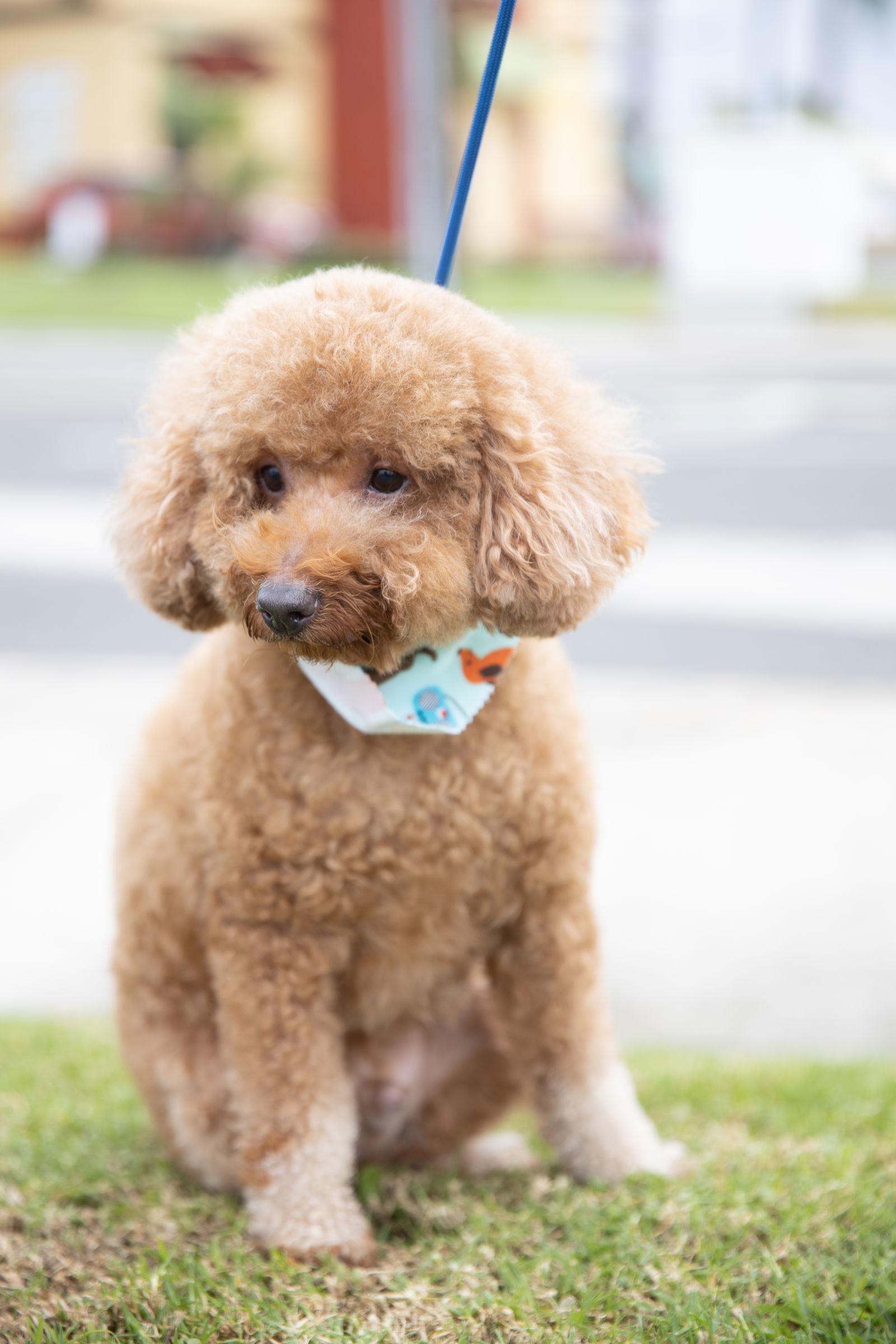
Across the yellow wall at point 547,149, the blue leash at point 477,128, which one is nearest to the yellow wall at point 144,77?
the yellow wall at point 547,149

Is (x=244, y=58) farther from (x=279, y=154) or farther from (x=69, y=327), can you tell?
(x=69, y=327)

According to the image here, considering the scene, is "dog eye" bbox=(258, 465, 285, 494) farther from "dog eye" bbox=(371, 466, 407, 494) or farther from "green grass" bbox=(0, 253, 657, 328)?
"green grass" bbox=(0, 253, 657, 328)

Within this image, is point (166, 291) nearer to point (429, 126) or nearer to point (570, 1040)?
point (429, 126)

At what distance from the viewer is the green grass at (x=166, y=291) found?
1542 cm

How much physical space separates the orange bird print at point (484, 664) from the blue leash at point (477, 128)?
56 cm

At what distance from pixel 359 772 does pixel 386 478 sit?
1.50 feet

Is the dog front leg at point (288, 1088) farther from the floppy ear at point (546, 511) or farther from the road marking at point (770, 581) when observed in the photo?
the road marking at point (770, 581)

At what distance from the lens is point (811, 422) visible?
1018 cm

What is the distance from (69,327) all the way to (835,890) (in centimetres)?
1320

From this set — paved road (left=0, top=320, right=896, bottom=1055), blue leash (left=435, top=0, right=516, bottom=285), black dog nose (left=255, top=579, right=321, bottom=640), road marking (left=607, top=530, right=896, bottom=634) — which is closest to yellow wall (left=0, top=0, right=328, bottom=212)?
paved road (left=0, top=320, right=896, bottom=1055)

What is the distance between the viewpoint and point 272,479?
1856 mm

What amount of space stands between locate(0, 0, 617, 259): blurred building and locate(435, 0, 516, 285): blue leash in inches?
714

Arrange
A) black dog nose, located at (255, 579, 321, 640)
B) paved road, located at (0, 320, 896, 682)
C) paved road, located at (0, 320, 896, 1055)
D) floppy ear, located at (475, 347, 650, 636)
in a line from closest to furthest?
black dog nose, located at (255, 579, 321, 640), floppy ear, located at (475, 347, 650, 636), paved road, located at (0, 320, 896, 1055), paved road, located at (0, 320, 896, 682)

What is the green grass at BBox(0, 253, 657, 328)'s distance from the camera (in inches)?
607
